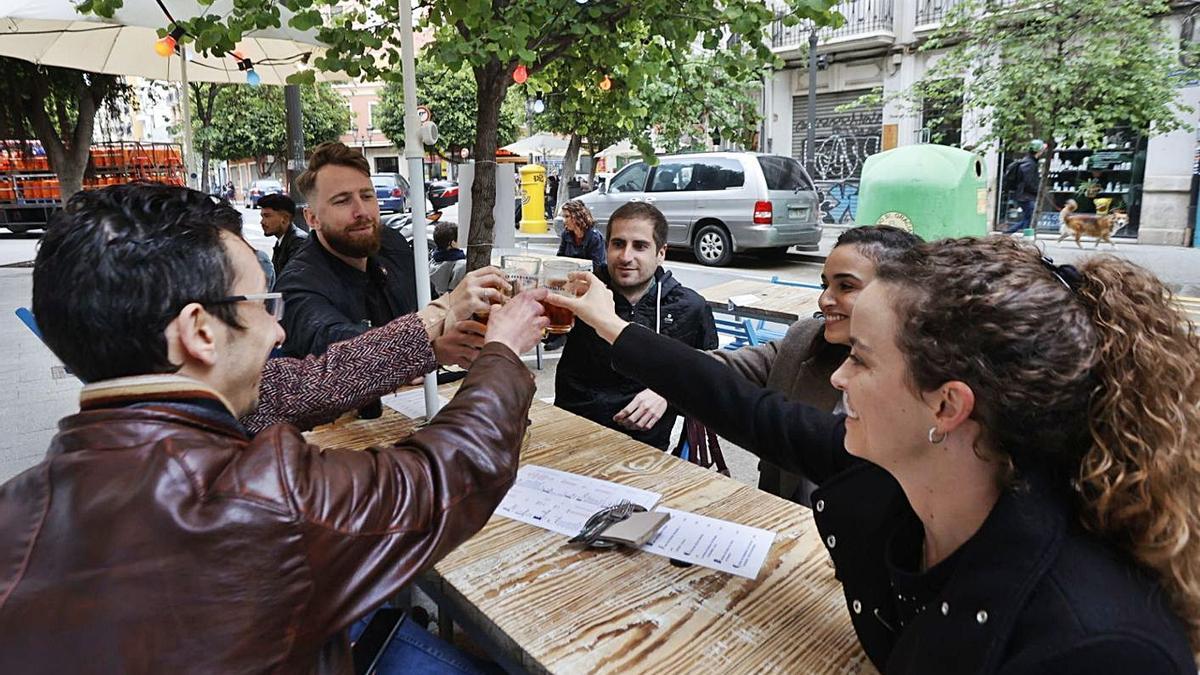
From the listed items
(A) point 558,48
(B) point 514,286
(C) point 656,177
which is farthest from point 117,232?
(C) point 656,177

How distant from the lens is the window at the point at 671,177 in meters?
13.2

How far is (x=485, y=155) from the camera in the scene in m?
2.89

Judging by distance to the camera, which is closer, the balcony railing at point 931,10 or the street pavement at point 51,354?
the street pavement at point 51,354

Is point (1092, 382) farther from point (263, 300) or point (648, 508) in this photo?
point (263, 300)

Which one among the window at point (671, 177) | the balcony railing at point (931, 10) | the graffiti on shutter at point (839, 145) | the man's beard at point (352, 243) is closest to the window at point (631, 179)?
the window at point (671, 177)

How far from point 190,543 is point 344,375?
3.46 ft

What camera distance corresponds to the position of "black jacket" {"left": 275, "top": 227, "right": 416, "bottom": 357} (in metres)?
2.54

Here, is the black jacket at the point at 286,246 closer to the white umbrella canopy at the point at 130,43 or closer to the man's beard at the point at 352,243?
the white umbrella canopy at the point at 130,43

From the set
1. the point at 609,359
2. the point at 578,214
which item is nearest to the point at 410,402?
the point at 609,359

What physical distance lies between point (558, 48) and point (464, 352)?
1541mm

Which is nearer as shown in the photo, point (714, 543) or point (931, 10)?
point (714, 543)

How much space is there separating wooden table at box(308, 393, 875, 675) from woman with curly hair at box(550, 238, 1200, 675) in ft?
0.47

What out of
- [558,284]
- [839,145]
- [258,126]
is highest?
[258,126]

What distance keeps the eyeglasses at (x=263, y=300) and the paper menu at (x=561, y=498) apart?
714 millimetres
